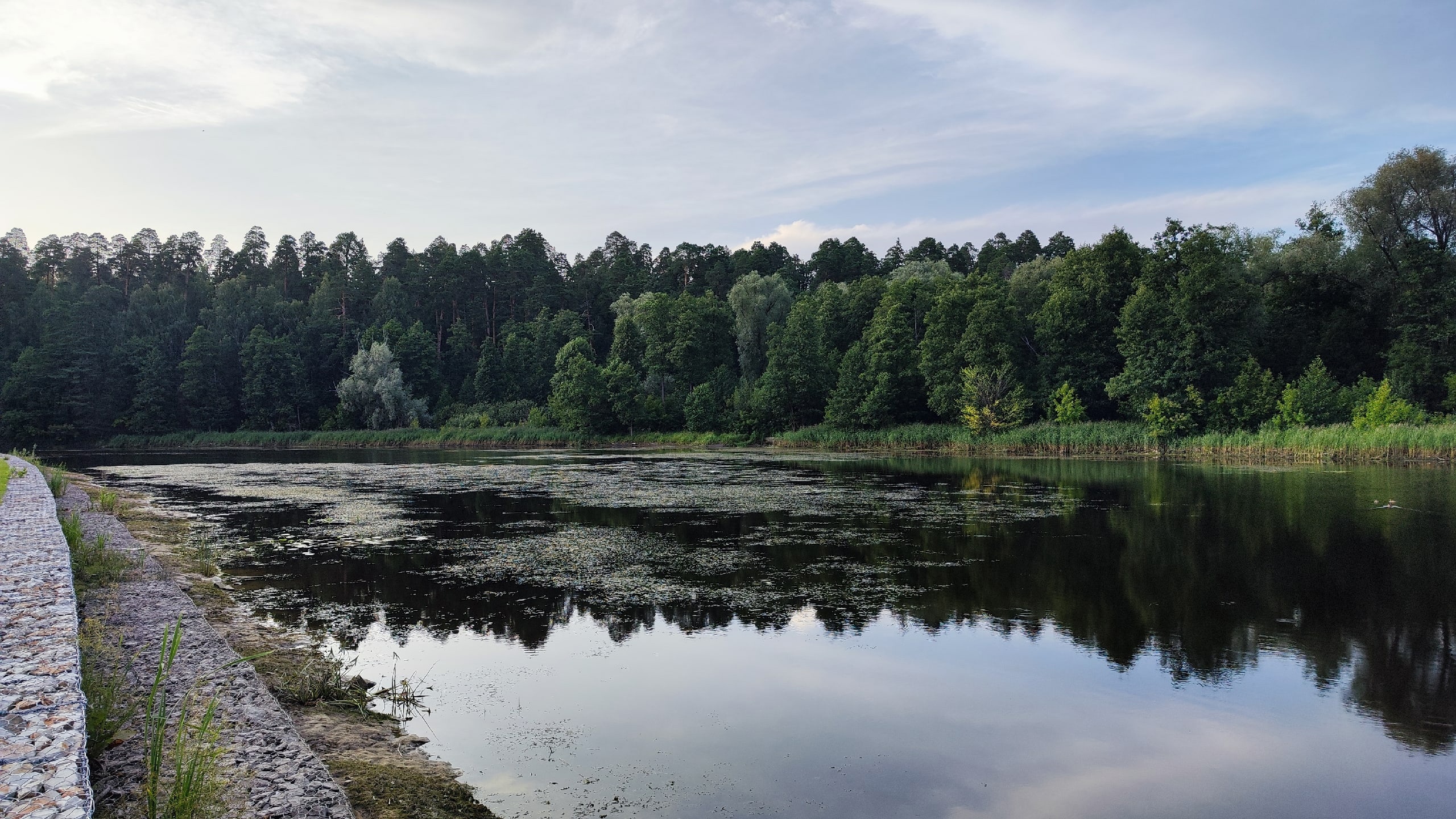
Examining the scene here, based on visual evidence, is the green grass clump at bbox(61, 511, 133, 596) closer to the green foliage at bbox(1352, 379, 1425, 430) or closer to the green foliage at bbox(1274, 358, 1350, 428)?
the green foliage at bbox(1352, 379, 1425, 430)

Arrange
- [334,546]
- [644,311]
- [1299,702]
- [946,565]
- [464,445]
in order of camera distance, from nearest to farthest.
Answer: [1299,702] < [946,565] < [334,546] < [464,445] < [644,311]

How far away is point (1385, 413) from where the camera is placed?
4162 centimetres

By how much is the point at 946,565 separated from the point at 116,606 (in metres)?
11.2

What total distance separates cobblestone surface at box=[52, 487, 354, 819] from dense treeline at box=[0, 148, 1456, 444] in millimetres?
46491

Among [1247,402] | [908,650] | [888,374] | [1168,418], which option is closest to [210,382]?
[888,374]

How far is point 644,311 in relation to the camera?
246 feet

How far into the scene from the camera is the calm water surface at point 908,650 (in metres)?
5.89

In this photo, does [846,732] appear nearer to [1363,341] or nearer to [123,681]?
[123,681]

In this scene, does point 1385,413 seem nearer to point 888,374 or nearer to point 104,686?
point 888,374

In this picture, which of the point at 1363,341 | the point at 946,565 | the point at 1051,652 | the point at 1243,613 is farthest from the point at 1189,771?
the point at 1363,341

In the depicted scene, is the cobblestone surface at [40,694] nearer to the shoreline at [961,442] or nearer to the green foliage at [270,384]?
the shoreline at [961,442]

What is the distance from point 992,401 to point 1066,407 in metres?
4.46

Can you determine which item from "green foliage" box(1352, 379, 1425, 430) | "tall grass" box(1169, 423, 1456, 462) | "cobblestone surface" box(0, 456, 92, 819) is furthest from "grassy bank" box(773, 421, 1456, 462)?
"cobblestone surface" box(0, 456, 92, 819)

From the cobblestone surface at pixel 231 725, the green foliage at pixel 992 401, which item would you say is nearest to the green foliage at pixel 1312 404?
the green foliage at pixel 992 401
